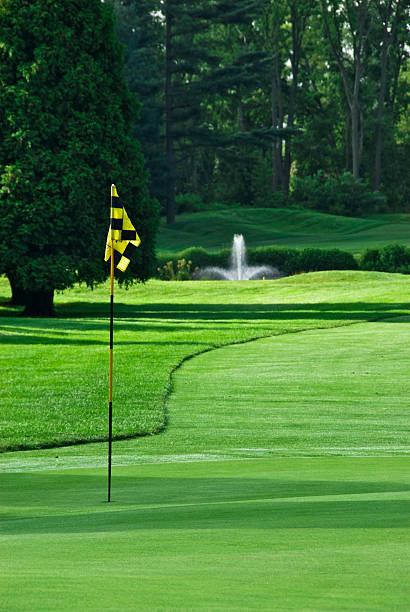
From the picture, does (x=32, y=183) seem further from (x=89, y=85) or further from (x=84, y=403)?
(x=84, y=403)

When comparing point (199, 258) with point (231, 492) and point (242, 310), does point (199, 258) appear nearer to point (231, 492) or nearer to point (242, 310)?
point (242, 310)

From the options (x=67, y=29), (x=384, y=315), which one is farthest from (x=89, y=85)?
(x=384, y=315)

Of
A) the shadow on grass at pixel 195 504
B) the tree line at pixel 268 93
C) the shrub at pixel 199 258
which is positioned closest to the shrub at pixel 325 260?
the shrub at pixel 199 258

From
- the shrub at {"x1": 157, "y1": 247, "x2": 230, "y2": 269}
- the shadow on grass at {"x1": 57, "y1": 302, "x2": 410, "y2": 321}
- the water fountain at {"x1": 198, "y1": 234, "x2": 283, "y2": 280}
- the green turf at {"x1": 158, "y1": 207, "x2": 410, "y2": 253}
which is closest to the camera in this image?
the shadow on grass at {"x1": 57, "y1": 302, "x2": 410, "y2": 321}

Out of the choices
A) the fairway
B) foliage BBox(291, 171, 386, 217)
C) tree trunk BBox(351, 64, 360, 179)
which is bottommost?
the fairway

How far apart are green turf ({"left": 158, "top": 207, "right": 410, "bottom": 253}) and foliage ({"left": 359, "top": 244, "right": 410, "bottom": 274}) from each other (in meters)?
8.79

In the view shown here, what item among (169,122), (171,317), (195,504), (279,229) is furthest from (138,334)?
(169,122)

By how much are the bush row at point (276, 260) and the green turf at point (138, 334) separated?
4.31 meters

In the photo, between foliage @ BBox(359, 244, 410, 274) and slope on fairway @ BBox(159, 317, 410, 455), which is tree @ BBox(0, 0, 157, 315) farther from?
foliage @ BBox(359, 244, 410, 274)

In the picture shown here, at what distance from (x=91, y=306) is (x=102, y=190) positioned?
621 cm

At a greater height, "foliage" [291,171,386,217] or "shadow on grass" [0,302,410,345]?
"foliage" [291,171,386,217]

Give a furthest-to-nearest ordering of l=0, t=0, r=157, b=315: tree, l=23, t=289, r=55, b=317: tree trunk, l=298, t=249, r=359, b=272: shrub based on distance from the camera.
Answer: l=298, t=249, r=359, b=272: shrub < l=23, t=289, r=55, b=317: tree trunk < l=0, t=0, r=157, b=315: tree

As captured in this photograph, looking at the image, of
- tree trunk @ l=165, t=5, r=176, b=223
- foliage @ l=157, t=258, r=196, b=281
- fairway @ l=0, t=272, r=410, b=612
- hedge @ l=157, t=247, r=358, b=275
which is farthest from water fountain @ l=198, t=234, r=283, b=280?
fairway @ l=0, t=272, r=410, b=612

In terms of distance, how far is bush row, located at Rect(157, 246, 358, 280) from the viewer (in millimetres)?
50906
